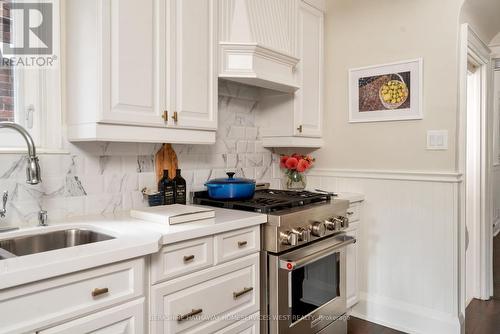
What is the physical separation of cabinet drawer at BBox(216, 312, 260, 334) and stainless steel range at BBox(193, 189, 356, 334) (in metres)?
0.04

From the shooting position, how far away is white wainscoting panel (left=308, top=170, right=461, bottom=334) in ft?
7.85

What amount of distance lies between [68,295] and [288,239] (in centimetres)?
103

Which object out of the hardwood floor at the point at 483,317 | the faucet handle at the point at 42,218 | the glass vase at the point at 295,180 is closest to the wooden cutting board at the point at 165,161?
the faucet handle at the point at 42,218

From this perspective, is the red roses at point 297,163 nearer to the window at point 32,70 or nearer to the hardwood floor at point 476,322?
the hardwood floor at point 476,322

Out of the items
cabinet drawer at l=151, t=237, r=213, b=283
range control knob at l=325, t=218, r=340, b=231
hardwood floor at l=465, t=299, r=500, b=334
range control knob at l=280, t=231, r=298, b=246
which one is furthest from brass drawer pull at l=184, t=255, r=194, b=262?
hardwood floor at l=465, t=299, r=500, b=334

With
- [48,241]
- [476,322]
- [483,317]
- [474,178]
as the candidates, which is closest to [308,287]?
[48,241]

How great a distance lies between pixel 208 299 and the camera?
1586mm

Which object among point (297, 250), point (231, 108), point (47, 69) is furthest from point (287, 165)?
point (47, 69)

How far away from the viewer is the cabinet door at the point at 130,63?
1.55 meters

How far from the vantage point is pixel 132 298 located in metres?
1.28

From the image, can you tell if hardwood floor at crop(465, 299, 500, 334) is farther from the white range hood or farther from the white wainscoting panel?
the white range hood

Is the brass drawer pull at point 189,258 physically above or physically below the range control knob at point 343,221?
below

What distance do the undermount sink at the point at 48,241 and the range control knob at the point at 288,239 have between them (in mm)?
800

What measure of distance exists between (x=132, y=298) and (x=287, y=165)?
67.1 inches
